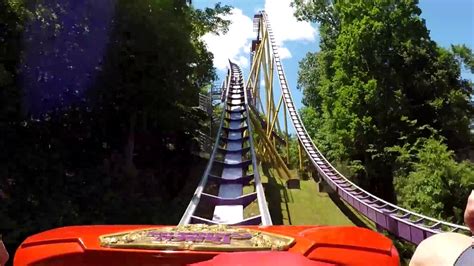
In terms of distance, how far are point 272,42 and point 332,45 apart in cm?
276

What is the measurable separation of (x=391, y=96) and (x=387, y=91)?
0.30 m

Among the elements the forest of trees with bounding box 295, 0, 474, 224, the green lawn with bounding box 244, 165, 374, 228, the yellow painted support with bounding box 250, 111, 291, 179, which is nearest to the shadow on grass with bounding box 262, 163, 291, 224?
the green lawn with bounding box 244, 165, 374, 228

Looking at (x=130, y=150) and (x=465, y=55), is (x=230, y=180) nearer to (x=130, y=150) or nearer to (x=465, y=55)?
(x=130, y=150)

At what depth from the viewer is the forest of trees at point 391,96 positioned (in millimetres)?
18688

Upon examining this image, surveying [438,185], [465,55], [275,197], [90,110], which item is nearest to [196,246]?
[438,185]

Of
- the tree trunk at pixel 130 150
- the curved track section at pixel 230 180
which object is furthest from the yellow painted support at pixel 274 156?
the tree trunk at pixel 130 150

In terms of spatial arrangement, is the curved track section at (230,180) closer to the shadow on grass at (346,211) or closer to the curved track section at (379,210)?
the curved track section at (379,210)

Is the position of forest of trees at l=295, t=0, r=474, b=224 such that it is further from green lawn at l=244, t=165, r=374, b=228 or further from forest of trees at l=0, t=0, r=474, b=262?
green lawn at l=244, t=165, r=374, b=228

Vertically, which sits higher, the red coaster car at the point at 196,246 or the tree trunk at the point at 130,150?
the tree trunk at the point at 130,150

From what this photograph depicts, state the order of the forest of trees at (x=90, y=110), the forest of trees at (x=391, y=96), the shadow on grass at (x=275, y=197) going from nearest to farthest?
the forest of trees at (x=90, y=110)
the shadow on grass at (x=275, y=197)
the forest of trees at (x=391, y=96)

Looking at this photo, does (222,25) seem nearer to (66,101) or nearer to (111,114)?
(111,114)

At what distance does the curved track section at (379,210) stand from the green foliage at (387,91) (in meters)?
1.94

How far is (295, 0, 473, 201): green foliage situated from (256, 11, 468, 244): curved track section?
1938 millimetres

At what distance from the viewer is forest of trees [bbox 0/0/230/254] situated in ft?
36.6
